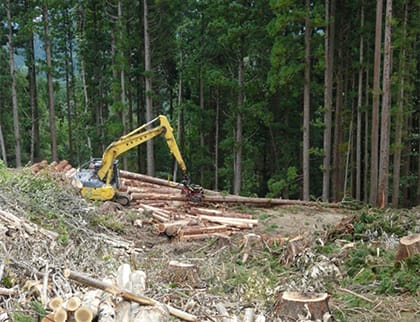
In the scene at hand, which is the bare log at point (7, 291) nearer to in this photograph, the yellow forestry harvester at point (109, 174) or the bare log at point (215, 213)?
the yellow forestry harvester at point (109, 174)

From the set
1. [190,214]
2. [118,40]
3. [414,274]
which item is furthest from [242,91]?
[414,274]

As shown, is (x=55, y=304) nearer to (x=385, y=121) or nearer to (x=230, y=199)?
(x=230, y=199)

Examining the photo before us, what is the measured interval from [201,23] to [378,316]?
20.3 meters

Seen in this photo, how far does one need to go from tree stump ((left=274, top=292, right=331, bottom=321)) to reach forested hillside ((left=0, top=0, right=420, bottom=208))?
10.5m

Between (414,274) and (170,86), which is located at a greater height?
(170,86)

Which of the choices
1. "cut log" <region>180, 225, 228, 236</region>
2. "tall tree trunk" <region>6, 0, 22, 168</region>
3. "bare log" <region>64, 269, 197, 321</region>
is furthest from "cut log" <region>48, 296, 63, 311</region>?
"tall tree trunk" <region>6, 0, 22, 168</region>

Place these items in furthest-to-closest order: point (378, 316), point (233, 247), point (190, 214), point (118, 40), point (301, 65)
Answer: point (118, 40) < point (301, 65) < point (190, 214) < point (233, 247) < point (378, 316)

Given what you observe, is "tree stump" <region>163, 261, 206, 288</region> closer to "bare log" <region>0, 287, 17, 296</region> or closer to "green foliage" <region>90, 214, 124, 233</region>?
"bare log" <region>0, 287, 17, 296</region>

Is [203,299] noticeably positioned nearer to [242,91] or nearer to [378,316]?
[378,316]

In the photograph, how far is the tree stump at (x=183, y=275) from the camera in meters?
7.57

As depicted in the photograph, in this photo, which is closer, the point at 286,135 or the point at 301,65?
the point at 301,65

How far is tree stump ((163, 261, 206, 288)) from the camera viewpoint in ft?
24.8

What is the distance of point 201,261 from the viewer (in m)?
9.60

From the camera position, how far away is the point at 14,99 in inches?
1029
